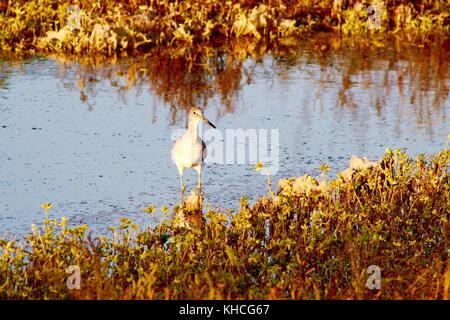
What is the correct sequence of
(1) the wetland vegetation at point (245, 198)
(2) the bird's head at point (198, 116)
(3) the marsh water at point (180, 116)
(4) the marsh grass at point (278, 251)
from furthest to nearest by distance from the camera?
(2) the bird's head at point (198, 116) → (3) the marsh water at point (180, 116) → (1) the wetland vegetation at point (245, 198) → (4) the marsh grass at point (278, 251)

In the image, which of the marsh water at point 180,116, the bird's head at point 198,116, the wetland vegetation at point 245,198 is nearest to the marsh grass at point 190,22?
the wetland vegetation at point 245,198

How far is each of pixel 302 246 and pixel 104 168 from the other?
9.91 ft

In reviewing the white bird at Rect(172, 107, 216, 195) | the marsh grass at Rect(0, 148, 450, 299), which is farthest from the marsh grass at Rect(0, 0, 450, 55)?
the marsh grass at Rect(0, 148, 450, 299)

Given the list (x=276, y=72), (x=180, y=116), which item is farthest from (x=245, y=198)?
(x=276, y=72)

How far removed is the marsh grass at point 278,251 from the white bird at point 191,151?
0.82 meters

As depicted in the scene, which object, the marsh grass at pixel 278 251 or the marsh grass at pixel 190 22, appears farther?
the marsh grass at pixel 190 22

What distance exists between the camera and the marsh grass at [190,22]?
1505 cm

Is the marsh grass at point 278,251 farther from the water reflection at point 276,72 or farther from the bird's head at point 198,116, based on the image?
the water reflection at point 276,72

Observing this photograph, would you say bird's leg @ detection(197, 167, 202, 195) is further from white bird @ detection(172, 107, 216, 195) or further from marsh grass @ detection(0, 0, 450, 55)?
marsh grass @ detection(0, 0, 450, 55)

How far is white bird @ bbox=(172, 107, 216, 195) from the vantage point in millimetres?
9641

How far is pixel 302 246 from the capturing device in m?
7.82

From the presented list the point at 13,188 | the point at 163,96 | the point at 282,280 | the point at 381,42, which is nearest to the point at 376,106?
the point at 163,96

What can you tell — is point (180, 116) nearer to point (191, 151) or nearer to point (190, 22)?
point (191, 151)
